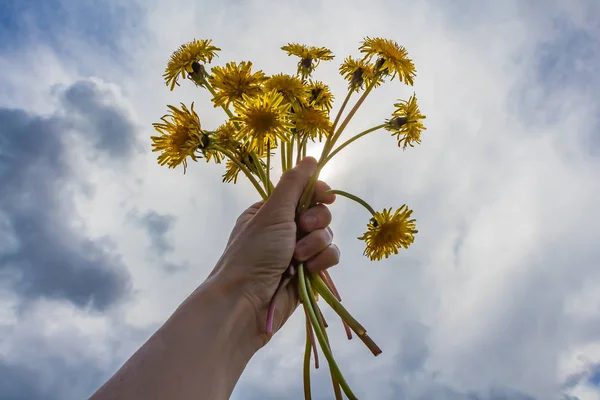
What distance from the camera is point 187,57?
1.18 metres

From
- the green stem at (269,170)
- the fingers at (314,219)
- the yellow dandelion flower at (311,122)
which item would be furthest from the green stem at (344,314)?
the yellow dandelion flower at (311,122)

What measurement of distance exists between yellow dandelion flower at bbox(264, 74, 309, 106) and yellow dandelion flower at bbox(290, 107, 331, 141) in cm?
3

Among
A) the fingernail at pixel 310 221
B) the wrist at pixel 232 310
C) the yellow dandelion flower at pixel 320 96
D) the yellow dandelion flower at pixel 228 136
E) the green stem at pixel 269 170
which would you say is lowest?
the wrist at pixel 232 310

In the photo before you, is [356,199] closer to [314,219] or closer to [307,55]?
[314,219]

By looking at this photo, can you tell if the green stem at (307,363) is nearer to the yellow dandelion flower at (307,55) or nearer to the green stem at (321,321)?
the green stem at (321,321)

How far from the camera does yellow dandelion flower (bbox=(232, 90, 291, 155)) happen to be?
3.54 ft

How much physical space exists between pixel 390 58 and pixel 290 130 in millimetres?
305

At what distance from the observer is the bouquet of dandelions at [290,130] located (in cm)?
109

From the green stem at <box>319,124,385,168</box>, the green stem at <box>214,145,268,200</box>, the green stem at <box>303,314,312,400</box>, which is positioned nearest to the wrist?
the green stem at <box>303,314,312,400</box>

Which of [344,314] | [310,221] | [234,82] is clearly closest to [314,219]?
[310,221]

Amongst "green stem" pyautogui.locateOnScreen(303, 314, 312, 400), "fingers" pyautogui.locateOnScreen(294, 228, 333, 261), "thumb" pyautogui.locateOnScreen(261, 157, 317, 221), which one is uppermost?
"thumb" pyautogui.locateOnScreen(261, 157, 317, 221)

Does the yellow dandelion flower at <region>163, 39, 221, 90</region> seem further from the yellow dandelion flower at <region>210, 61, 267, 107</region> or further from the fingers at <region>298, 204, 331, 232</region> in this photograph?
the fingers at <region>298, 204, 331, 232</region>

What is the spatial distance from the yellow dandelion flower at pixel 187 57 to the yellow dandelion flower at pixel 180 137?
0.12 m

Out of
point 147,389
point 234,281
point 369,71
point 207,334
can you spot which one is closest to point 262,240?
point 234,281
